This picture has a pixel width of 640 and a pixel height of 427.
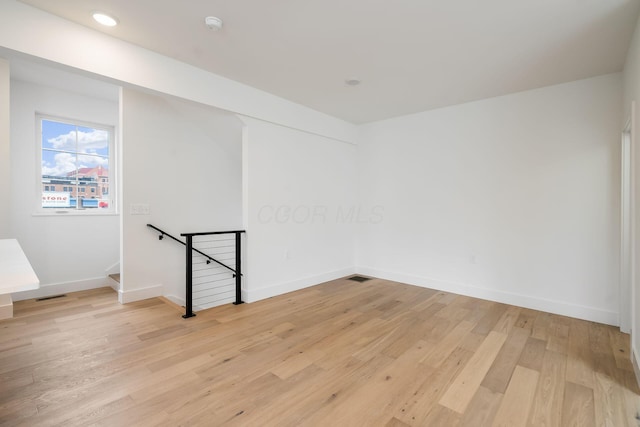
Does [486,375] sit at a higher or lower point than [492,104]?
lower

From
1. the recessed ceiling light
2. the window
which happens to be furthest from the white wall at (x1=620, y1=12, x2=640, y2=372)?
the window

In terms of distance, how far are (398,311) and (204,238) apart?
2939 mm

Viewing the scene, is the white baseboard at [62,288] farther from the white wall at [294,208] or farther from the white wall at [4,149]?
the white wall at [294,208]

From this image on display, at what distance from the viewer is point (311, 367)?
2217 millimetres

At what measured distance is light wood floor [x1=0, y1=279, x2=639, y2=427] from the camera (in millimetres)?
1724

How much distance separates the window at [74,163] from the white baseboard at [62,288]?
1.01 meters

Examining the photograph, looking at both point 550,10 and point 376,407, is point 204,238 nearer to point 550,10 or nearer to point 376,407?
point 376,407

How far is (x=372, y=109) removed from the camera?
4363 millimetres

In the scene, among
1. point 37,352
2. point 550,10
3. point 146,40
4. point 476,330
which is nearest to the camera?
point 550,10

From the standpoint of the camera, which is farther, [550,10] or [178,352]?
Answer: [178,352]

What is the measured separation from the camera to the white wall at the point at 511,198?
3.12 meters

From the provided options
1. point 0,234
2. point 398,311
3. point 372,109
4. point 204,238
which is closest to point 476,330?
point 398,311

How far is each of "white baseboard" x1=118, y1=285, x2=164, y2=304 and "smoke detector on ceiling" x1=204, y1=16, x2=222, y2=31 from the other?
3.08m


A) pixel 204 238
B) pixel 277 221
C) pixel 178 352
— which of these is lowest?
pixel 178 352
